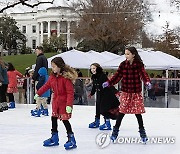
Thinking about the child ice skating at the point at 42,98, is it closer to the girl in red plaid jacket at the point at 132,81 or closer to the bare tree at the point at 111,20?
the girl in red plaid jacket at the point at 132,81

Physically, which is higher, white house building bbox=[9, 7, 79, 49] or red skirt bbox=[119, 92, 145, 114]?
white house building bbox=[9, 7, 79, 49]

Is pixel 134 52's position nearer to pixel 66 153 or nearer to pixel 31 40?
pixel 66 153

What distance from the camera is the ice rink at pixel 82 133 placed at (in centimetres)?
515

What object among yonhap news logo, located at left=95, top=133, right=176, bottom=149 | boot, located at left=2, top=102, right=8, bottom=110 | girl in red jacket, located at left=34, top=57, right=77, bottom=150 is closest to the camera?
girl in red jacket, located at left=34, top=57, right=77, bottom=150

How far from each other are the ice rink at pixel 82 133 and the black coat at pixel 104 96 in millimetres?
442

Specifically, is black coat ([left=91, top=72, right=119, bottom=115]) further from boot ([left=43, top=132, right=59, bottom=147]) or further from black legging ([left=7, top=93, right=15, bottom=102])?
black legging ([left=7, top=93, right=15, bottom=102])

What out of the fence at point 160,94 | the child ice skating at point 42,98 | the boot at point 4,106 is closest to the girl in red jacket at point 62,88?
the child ice skating at point 42,98

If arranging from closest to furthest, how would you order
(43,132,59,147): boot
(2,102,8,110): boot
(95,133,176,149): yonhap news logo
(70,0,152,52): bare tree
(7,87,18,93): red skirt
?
1. (43,132,59,147): boot
2. (95,133,176,149): yonhap news logo
3. (2,102,8,110): boot
4. (7,87,18,93): red skirt
5. (70,0,152,52): bare tree

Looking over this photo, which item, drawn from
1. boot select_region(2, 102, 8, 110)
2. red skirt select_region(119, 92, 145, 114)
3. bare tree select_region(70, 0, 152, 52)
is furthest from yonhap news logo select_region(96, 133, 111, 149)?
bare tree select_region(70, 0, 152, 52)

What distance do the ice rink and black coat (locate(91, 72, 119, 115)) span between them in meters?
0.44

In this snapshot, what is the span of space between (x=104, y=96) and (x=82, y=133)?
684 mm

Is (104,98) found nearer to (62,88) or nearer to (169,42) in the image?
(62,88)

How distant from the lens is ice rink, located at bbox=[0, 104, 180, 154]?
515 cm

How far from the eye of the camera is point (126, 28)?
103 ft
